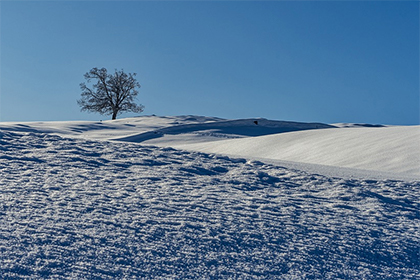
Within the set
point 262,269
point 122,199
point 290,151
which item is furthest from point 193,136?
point 262,269

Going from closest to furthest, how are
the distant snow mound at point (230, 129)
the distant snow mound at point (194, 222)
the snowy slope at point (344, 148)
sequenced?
1. the distant snow mound at point (194, 222)
2. the snowy slope at point (344, 148)
3. the distant snow mound at point (230, 129)

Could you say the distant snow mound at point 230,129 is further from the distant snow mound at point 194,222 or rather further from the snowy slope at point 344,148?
the distant snow mound at point 194,222

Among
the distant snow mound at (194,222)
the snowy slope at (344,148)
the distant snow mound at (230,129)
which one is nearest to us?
the distant snow mound at (194,222)

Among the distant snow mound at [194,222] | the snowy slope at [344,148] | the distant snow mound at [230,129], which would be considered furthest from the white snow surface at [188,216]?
the distant snow mound at [230,129]

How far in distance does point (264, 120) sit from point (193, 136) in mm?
3991

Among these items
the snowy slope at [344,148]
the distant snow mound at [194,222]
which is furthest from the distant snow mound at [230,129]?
the distant snow mound at [194,222]

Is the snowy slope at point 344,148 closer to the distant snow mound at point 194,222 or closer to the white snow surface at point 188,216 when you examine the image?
the white snow surface at point 188,216

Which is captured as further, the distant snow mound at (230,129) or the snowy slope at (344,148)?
→ the distant snow mound at (230,129)

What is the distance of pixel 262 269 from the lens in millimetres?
2223

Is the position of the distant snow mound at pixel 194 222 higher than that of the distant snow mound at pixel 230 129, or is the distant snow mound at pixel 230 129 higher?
the distant snow mound at pixel 230 129

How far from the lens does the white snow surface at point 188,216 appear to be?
221cm

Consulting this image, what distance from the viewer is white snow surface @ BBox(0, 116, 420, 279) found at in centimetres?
221

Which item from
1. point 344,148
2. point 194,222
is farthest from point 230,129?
point 194,222

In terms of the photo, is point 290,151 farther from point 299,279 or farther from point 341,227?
point 299,279
